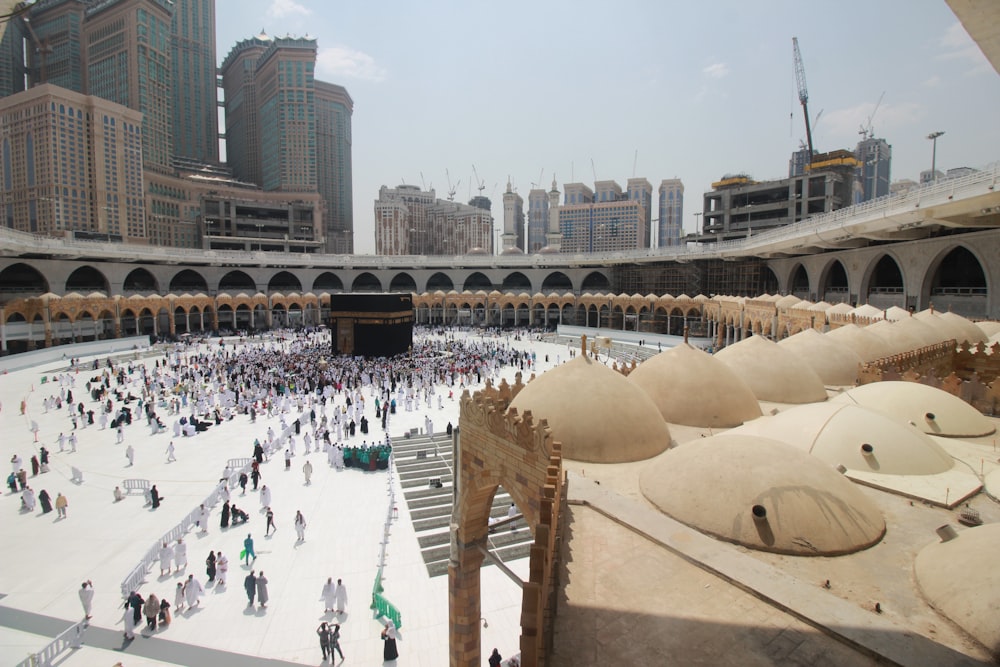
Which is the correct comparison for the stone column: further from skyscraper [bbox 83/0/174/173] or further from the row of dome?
skyscraper [bbox 83/0/174/173]

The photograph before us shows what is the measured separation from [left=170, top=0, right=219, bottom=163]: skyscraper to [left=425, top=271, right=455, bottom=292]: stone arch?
4783cm

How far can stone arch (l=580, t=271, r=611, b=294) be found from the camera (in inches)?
1656

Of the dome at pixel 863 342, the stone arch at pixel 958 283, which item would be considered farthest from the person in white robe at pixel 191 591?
the stone arch at pixel 958 283

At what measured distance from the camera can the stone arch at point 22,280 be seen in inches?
1153

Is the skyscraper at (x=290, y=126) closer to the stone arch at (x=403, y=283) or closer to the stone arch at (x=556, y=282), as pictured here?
the stone arch at (x=403, y=283)

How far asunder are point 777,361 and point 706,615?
7.44m

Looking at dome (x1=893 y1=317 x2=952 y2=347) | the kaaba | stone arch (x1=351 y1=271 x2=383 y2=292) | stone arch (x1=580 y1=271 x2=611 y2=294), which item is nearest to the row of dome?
dome (x1=893 y1=317 x2=952 y2=347)

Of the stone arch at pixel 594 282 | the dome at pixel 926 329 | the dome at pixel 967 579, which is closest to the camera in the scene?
the dome at pixel 967 579

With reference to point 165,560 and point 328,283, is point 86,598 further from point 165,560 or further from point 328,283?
point 328,283

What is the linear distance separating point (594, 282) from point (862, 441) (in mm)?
37075

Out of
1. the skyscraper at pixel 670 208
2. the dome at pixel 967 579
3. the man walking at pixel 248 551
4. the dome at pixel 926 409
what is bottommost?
the man walking at pixel 248 551

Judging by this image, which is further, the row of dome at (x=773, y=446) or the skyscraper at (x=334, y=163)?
the skyscraper at (x=334, y=163)

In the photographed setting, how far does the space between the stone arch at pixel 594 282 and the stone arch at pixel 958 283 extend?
22515 millimetres

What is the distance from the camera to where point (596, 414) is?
21.2ft
